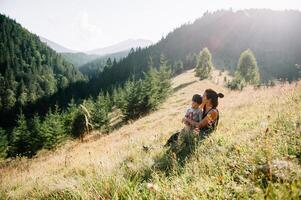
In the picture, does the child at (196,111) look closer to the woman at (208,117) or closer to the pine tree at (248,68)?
the woman at (208,117)

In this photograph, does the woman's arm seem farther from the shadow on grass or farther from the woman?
the shadow on grass

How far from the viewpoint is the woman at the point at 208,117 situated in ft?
20.1

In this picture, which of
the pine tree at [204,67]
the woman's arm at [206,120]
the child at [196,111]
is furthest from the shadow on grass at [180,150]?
the pine tree at [204,67]

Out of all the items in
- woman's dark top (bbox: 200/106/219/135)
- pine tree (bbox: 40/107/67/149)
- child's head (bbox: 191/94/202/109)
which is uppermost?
child's head (bbox: 191/94/202/109)

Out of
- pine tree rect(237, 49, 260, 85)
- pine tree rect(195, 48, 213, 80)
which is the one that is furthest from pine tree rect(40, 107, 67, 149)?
Answer: pine tree rect(237, 49, 260, 85)

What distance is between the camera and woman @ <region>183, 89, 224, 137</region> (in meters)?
6.13

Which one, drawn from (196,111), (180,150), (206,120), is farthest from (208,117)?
(180,150)

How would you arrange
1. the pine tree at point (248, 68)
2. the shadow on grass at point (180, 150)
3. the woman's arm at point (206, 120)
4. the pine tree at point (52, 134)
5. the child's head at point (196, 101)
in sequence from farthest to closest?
the pine tree at point (248, 68), the pine tree at point (52, 134), the child's head at point (196, 101), the woman's arm at point (206, 120), the shadow on grass at point (180, 150)

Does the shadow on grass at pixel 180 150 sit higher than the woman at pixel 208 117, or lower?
lower

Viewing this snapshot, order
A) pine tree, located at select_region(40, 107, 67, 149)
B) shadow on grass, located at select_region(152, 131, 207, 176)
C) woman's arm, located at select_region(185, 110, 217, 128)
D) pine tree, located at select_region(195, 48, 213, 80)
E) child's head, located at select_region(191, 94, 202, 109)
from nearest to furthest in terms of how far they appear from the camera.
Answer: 1. shadow on grass, located at select_region(152, 131, 207, 176)
2. woman's arm, located at select_region(185, 110, 217, 128)
3. child's head, located at select_region(191, 94, 202, 109)
4. pine tree, located at select_region(40, 107, 67, 149)
5. pine tree, located at select_region(195, 48, 213, 80)

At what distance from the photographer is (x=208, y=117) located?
616 centimetres

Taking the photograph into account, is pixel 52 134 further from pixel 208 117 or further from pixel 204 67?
pixel 208 117

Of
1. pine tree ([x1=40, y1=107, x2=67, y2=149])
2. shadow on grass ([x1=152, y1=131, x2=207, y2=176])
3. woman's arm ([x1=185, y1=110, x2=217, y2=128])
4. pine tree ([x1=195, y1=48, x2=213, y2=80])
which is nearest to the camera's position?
shadow on grass ([x1=152, y1=131, x2=207, y2=176])

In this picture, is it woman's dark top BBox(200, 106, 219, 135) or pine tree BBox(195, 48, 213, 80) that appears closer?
woman's dark top BBox(200, 106, 219, 135)
